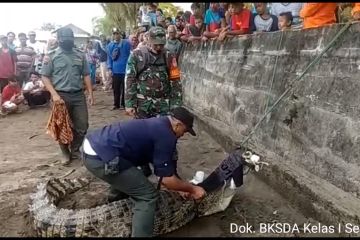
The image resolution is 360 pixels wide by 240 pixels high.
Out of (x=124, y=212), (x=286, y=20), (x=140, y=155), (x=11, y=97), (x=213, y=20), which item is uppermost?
(x=286, y=20)

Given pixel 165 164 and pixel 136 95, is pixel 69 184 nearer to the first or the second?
pixel 136 95

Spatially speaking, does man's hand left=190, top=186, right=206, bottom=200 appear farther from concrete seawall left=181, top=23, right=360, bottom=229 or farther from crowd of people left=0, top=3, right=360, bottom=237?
concrete seawall left=181, top=23, right=360, bottom=229

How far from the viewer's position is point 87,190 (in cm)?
502

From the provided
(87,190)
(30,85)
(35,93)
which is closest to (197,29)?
(87,190)

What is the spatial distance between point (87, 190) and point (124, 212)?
130 centimetres

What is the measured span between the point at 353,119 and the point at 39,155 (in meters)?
4.92

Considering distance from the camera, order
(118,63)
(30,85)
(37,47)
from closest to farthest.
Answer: (118,63), (30,85), (37,47)

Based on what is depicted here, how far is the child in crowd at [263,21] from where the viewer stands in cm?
688

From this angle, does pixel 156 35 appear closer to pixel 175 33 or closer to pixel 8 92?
pixel 175 33

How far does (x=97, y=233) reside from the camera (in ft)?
12.5

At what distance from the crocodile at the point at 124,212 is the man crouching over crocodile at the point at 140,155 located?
1.15 feet

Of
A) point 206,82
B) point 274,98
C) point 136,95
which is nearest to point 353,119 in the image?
point 274,98

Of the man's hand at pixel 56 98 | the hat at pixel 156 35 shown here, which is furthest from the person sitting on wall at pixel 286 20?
the man's hand at pixel 56 98

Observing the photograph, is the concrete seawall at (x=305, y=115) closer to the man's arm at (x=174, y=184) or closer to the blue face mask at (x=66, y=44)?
the man's arm at (x=174, y=184)
